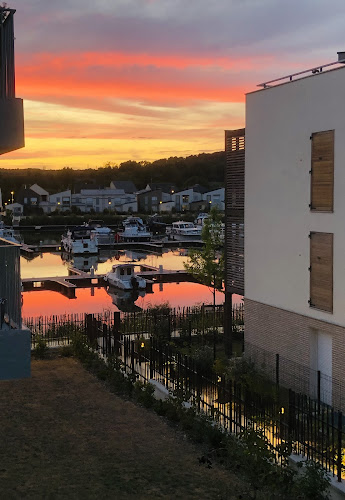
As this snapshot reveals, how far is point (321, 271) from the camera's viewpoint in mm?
17625

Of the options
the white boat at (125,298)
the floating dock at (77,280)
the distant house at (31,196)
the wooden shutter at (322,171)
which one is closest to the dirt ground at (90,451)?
the wooden shutter at (322,171)

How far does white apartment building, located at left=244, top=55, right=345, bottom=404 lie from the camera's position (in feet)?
56.1

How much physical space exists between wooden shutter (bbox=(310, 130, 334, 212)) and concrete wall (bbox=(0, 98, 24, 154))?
903 centimetres

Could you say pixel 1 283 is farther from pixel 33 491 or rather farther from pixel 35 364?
pixel 35 364

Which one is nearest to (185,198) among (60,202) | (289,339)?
(60,202)

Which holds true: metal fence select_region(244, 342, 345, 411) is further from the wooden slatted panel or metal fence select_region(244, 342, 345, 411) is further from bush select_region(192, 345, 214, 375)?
the wooden slatted panel

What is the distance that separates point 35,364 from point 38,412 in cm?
452

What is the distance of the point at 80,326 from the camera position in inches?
988

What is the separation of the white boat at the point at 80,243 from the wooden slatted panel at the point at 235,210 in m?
47.9

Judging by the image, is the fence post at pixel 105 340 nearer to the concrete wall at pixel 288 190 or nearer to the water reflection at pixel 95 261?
the concrete wall at pixel 288 190

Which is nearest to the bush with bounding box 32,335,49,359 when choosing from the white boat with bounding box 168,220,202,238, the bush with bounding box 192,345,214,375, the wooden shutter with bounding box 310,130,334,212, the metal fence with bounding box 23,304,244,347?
the metal fence with bounding box 23,304,244,347

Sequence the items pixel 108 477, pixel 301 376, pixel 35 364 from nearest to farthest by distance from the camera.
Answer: pixel 108 477
pixel 301 376
pixel 35 364

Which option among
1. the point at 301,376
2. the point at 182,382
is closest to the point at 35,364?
the point at 182,382

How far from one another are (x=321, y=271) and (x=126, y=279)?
27563mm
